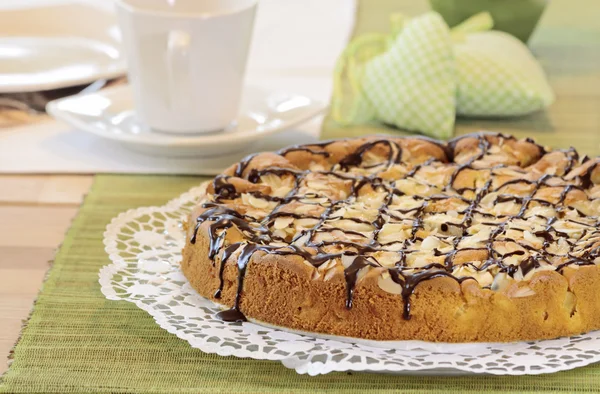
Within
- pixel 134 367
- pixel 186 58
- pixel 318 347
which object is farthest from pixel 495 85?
pixel 134 367

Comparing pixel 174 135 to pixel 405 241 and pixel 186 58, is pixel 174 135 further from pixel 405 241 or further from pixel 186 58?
pixel 405 241

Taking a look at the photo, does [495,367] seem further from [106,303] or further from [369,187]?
[106,303]

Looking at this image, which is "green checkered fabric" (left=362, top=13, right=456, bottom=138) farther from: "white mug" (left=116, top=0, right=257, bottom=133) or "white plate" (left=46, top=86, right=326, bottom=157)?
"white mug" (left=116, top=0, right=257, bottom=133)

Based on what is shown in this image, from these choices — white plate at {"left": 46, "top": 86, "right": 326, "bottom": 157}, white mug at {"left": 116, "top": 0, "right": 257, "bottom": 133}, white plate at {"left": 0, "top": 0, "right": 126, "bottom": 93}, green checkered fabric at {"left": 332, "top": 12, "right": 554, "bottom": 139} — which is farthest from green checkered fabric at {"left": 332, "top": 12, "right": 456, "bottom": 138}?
white plate at {"left": 0, "top": 0, "right": 126, "bottom": 93}

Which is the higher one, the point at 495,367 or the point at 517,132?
the point at 495,367

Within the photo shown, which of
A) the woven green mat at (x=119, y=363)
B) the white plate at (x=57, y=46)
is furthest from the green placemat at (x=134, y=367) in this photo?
the white plate at (x=57, y=46)

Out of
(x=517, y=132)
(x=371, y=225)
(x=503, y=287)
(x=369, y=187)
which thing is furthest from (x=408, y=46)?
(x=503, y=287)

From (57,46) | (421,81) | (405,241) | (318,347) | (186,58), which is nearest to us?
(318,347)
